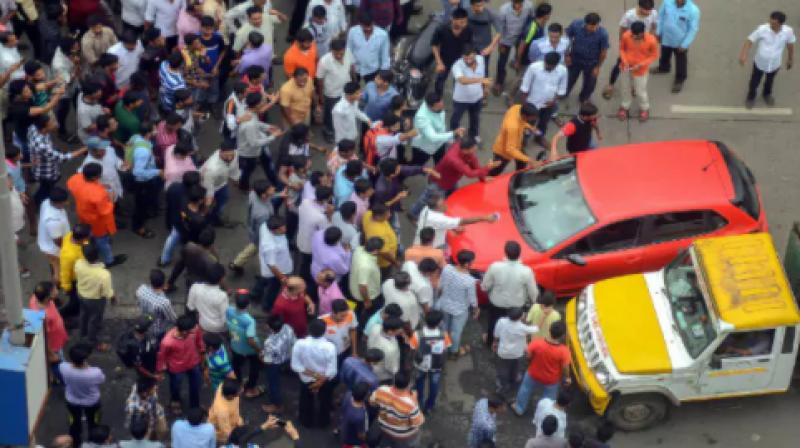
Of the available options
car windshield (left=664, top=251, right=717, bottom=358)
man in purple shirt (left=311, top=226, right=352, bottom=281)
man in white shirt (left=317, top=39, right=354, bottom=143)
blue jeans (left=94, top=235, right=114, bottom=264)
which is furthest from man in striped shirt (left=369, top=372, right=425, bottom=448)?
man in white shirt (left=317, top=39, right=354, bottom=143)

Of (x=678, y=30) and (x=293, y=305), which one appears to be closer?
(x=293, y=305)

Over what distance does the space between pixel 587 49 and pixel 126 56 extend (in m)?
5.87

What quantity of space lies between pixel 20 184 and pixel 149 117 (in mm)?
1815

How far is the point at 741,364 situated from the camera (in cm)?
1398

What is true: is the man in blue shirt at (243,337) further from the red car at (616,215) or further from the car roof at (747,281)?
the car roof at (747,281)

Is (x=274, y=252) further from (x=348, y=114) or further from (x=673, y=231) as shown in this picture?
(x=673, y=231)

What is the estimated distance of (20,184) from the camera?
49.1 ft

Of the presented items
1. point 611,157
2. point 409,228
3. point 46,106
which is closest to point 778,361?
point 611,157

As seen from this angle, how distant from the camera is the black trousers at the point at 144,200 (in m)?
15.8

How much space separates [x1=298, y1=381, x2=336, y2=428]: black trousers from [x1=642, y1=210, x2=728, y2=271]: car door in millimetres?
3965

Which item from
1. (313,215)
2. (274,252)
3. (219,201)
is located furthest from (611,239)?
(219,201)

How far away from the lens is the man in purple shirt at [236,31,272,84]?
16.7 m

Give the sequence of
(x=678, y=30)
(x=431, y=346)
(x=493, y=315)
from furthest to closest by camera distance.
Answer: (x=678, y=30), (x=493, y=315), (x=431, y=346)

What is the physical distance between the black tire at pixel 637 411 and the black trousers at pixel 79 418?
201 inches
